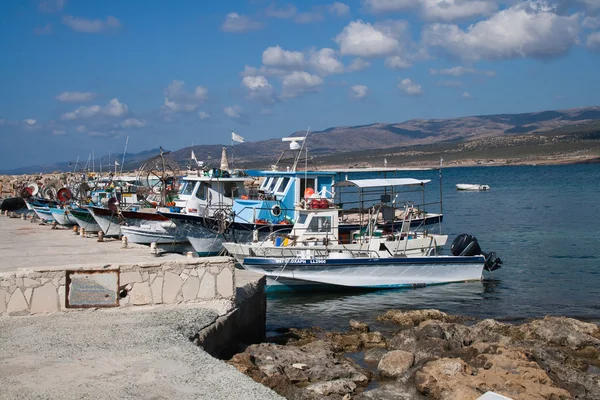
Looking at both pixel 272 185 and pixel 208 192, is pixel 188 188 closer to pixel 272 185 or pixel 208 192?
pixel 208 192

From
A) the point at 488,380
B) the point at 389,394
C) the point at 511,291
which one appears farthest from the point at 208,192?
the point at 488,380

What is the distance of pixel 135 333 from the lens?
1034cm

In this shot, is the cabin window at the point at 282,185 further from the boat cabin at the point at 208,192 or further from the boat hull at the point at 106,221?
the boat hull at the point at 106,221

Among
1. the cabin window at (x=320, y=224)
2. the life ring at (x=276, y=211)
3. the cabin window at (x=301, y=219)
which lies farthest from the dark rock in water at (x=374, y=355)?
the life ring at (x=276, y=211)

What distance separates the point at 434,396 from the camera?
11.0m

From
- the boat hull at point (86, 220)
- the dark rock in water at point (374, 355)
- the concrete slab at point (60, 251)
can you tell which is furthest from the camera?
the boat hull at point (86, 220)

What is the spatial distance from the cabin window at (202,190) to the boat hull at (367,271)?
8.44 metres

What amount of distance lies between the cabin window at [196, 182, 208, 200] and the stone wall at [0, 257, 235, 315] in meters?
17.1

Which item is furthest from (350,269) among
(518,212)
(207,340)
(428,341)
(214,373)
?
(518,212)

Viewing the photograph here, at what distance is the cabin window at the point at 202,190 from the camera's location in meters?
29.2

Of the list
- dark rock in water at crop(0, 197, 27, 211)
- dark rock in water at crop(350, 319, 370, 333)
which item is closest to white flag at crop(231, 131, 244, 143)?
dark rock in water at crop(350, 319, 370, 333)

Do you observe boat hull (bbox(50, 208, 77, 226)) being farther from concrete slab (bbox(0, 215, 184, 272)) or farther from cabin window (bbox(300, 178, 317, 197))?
cabin window (bbox(300, 178, 317, 197))

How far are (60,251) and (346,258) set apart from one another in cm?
816

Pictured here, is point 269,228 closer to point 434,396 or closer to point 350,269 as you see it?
point 350,269
